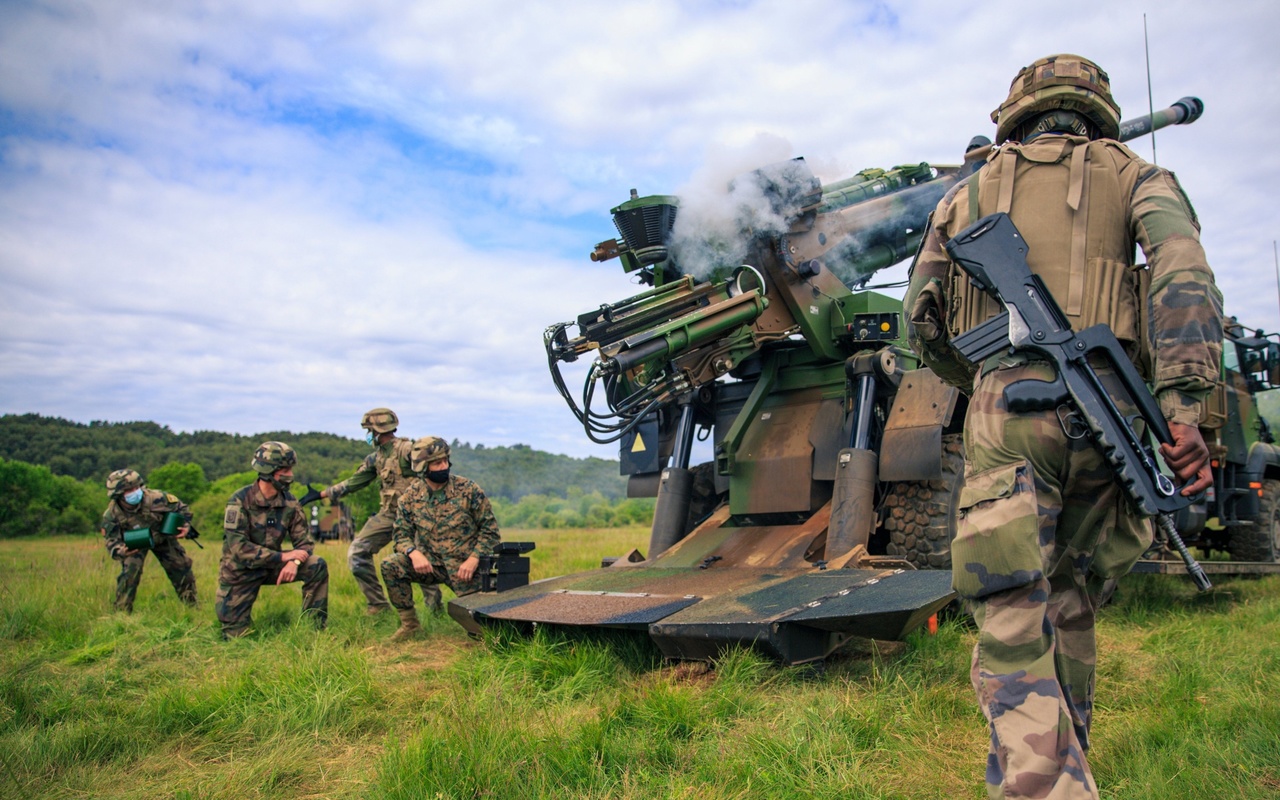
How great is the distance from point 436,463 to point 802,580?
3.05 meters

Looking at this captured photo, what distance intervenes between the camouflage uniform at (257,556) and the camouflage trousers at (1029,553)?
5.21 meters

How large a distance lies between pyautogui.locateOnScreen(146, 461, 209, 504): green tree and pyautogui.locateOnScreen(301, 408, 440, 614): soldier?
1657cm

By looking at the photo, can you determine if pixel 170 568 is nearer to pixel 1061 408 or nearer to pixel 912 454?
pixel 912 454

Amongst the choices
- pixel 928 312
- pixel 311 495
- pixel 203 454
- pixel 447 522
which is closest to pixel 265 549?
pixel 447 522

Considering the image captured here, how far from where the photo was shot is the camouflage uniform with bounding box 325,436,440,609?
767 centimetres

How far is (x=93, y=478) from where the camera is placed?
2420cm

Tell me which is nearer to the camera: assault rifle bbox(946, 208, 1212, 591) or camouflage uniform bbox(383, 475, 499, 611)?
assault rifle bbox(946, 208, 1212, 591)

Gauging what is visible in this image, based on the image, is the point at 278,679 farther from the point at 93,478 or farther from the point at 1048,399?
the point at 93,478

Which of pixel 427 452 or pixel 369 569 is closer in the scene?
pixel 427 452

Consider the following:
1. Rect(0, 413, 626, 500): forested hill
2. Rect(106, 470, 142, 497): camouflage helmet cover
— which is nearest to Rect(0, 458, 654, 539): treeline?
Rect(0, 413, 626, 500): forested hill

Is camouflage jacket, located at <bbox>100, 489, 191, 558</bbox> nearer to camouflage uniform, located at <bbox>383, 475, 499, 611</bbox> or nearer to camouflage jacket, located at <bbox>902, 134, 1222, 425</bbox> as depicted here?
camouflage uniform, located at <bbox>383, 475, 499, 611</bbox>

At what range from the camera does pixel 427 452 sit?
273 inches

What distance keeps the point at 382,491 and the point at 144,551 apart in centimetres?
195

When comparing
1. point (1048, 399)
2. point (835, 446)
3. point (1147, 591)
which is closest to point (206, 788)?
point (1048, 399)
